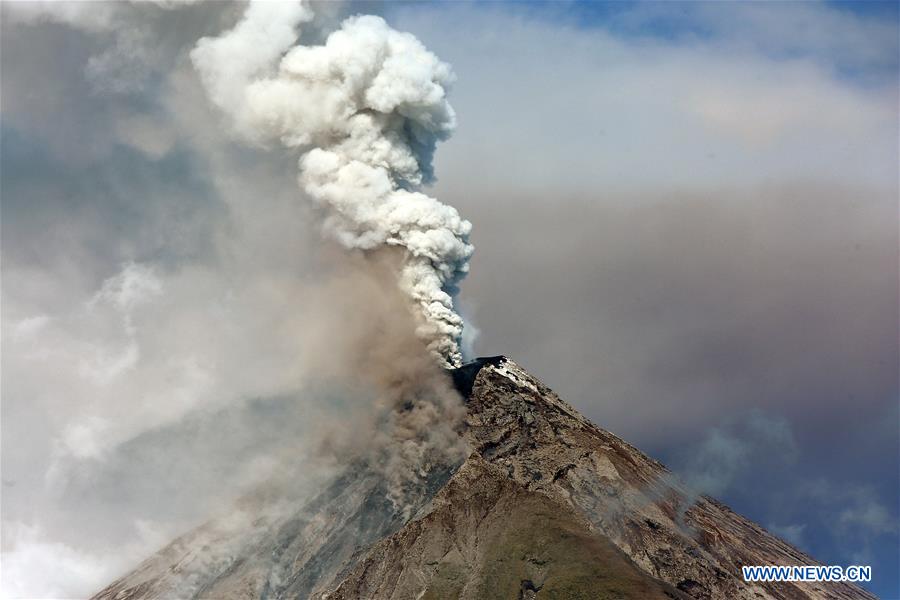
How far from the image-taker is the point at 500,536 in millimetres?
88938

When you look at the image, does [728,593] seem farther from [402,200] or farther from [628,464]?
[402,200]

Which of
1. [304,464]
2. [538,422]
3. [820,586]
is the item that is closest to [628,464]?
[538,422]

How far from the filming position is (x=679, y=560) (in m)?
88.1

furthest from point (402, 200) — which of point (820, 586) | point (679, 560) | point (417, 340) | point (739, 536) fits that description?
point (820, 586)

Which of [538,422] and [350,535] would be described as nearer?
[350,535]

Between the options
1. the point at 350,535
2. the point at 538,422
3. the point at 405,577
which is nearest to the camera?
the point at 405,577

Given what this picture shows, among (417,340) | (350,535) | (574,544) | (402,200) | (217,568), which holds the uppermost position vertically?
(402,200)

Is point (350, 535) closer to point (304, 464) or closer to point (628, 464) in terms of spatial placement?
point (304, 464)

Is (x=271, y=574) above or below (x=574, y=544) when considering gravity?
below

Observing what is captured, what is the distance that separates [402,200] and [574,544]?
1241 inches

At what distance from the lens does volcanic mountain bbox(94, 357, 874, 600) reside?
278ft

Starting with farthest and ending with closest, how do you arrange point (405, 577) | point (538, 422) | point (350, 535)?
point (538, 422)
point (350, 535)
point (405, 577)

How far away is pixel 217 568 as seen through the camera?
91.9 m

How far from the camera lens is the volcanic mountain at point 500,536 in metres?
84.7
